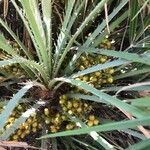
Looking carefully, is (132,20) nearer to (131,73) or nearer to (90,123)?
(131,73)

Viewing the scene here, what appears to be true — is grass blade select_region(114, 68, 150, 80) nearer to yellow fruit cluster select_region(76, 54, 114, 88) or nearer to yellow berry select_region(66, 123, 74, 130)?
yellow fruit cluster select_region(76, 54, 114, 88)

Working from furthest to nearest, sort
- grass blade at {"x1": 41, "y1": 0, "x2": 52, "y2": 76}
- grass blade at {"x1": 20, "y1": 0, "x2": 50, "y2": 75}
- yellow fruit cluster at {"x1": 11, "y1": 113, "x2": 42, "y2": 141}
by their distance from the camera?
yellow fruit cluster at {"x1": 11, "y1": 113, "x2": 42, "y2": 141}
grass blade at {"x1": 41, "y1": 0, "x2": 52, "y2": 76}
grass blade at {"x1": 20, "y1": 0, "x2": 50, "y2": 75}

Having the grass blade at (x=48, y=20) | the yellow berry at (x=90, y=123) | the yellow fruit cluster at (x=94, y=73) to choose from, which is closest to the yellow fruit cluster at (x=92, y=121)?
the yellow berry at (x=90, y=123)

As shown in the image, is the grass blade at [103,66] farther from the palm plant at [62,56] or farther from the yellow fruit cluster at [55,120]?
the yellow fruit cluster at [55,120]

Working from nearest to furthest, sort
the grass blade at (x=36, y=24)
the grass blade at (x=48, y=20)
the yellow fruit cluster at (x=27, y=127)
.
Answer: the grass blade at (x=36, y=24)
the grass blade at (x=48, y=20)
the yellow fruit cluster at (x=27, y=127)

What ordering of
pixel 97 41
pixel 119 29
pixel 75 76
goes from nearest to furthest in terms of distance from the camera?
pixel 75 76 < pixel 97 41 < pixel 119 29

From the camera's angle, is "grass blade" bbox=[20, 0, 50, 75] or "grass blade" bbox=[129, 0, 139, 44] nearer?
"grass blade" bbox=[20, 0, 50, 75]

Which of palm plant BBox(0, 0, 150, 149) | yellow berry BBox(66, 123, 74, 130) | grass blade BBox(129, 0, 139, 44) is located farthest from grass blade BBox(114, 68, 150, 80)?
yellow berry BBox(66, 123, 74, 130)

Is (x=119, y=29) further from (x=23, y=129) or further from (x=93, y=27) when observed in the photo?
(x=23, y=129)

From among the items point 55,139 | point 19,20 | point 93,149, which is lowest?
point 93,149

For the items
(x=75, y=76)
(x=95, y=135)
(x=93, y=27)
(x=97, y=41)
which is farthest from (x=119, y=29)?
(x=95, y=135)

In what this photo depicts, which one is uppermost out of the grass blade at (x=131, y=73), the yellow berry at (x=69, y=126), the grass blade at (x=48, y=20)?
the grass blade at (x=48, y=20)
